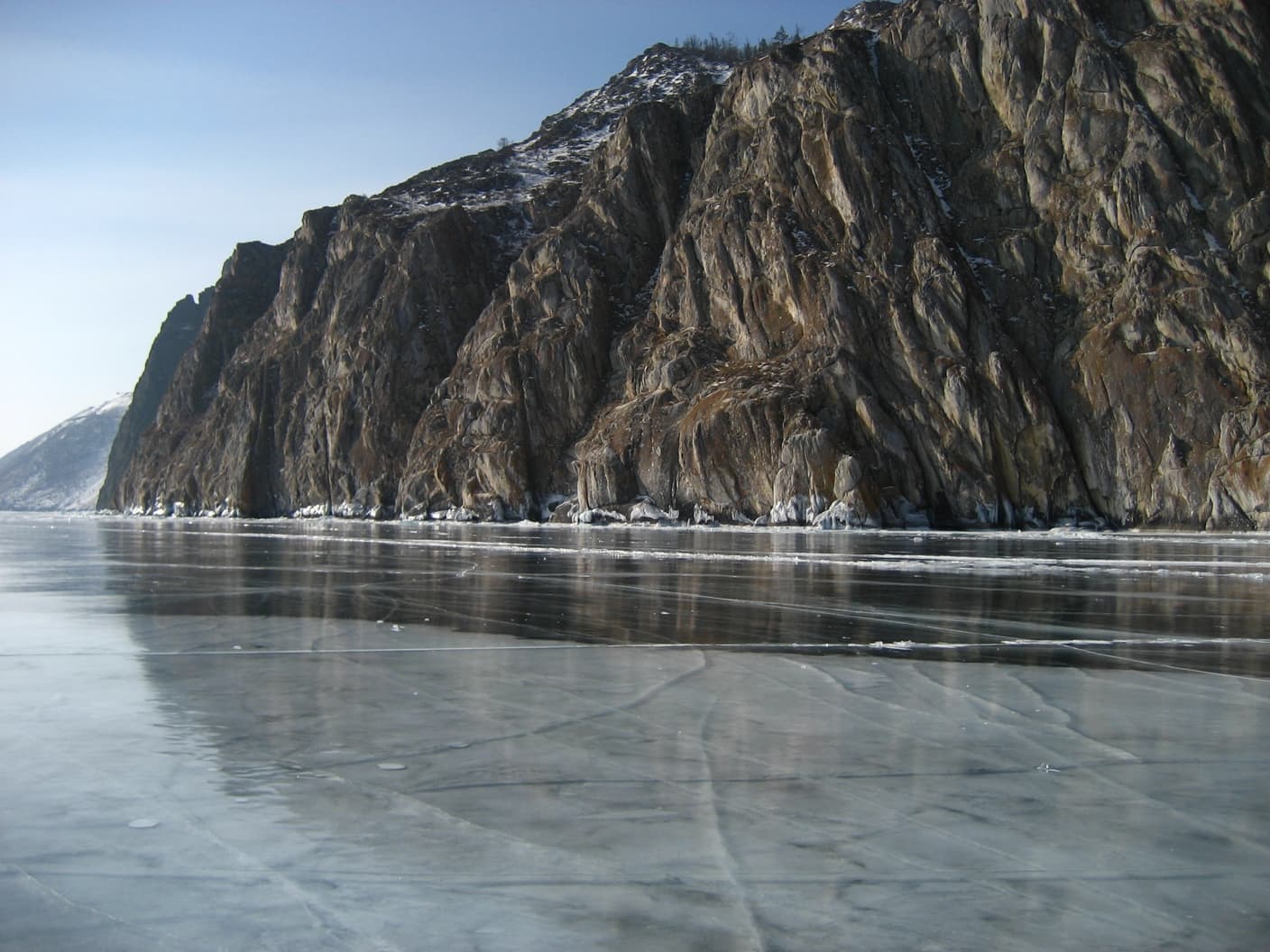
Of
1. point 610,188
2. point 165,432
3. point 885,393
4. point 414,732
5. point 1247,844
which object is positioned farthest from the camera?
point 165,432

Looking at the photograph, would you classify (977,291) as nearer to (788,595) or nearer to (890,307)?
(890,307)

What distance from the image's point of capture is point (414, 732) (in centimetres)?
970

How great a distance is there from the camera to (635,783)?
313 inches

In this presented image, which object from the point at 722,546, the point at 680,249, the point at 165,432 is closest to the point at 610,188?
the point at 680,249

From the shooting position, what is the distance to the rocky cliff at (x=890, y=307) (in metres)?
78.6

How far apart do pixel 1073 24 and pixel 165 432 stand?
5909 inches

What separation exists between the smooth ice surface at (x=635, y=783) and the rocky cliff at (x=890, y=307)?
211 feet

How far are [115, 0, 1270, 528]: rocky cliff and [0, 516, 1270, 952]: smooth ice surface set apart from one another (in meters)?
64.4

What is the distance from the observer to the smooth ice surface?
5.53m

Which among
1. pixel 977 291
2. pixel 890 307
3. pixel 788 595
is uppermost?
pixel 977 291

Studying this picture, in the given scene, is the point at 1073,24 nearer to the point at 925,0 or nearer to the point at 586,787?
the point at 925,0

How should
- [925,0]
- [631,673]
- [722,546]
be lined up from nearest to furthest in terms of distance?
1. [631,673]
2. [722,546]
3. [925,0]

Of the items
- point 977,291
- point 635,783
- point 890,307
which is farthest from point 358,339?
point 635,783

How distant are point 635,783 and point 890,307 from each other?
274 feet
